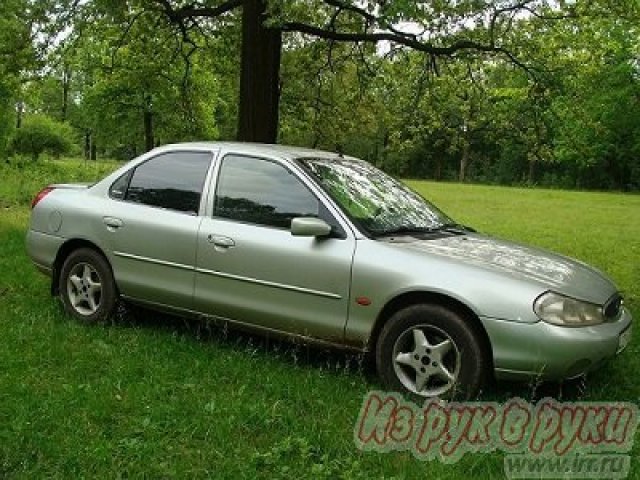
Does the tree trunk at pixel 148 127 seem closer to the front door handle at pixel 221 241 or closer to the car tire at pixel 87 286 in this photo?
the car tire at pixel 87 286

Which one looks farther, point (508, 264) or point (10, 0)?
point (10, 0)

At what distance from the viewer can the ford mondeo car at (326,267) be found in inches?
174

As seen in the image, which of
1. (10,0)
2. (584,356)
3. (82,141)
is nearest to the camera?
(584,356)

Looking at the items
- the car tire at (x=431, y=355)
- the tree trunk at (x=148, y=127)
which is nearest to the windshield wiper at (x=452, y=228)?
the car tire at (x=431, y=355)

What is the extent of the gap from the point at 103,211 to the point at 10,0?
24.2ft

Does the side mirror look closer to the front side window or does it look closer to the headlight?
the front side window

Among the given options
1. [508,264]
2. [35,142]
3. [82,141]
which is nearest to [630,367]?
[508,264]

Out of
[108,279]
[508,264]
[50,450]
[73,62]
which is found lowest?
[50,450]

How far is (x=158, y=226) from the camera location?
5.76 meters

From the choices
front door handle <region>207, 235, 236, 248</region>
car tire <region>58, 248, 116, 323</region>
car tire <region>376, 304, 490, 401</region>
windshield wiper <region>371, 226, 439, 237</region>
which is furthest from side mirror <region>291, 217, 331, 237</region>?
car tire <region>58, 248, 116, 323</region>

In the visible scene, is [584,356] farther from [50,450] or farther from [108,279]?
[108,279]

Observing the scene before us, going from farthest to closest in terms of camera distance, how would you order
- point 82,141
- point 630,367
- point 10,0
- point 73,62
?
point 82,141 < point 73,62 < point 10,0 < point 630,367

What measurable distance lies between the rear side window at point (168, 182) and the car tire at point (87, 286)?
0.61m

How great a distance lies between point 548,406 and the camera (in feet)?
14.9
